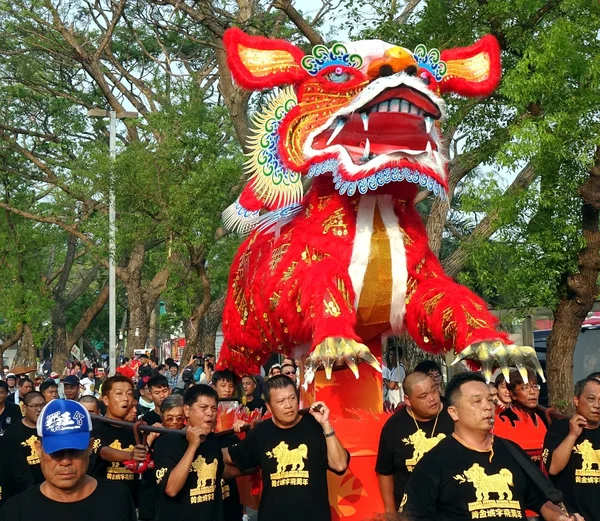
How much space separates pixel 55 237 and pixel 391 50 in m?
19.2

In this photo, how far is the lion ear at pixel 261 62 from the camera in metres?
6.45

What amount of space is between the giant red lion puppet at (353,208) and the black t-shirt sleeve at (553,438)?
1.61ft

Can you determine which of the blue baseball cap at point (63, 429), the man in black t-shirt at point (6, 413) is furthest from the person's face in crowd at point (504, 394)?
the man in black t-shirt at point (6, 413)

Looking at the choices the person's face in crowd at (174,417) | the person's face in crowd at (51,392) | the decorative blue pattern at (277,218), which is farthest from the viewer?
the person's face in crowd at (51,392)

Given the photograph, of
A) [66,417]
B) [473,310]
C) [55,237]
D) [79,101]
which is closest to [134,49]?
[79,101]

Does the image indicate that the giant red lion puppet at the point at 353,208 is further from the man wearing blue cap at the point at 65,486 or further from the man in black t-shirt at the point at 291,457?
the man wearing blue cap at the point at 65,486

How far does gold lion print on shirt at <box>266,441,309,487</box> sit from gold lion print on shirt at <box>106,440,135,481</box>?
1025 mm

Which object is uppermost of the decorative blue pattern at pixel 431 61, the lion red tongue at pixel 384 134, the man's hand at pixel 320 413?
the decorative blue pattern at pixel 431 61

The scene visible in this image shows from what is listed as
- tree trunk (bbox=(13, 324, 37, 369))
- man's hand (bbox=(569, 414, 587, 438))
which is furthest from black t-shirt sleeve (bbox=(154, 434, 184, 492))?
tree trunk (bbox=(13, 324, 37, 369))

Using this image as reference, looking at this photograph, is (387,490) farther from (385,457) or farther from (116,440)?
(116,440)

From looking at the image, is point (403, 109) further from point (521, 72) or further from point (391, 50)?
point (521, 72)

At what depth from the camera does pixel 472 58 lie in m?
6.88

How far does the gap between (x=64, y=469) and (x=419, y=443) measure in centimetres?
211

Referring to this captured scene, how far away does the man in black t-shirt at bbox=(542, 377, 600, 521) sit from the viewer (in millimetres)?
4738
